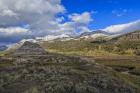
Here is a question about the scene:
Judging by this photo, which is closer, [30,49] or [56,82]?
[56,82]

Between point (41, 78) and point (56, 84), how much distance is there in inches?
144

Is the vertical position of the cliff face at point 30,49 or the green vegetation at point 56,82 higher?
the cliff face at point 30,49

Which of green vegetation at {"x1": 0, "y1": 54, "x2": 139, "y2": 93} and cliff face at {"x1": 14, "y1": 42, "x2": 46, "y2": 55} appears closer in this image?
green vegetation at {"x1": 0, "y1": 54, "x2": 139, "y2": 93}

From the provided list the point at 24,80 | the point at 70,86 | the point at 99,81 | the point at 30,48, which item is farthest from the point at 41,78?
the point at 30,48

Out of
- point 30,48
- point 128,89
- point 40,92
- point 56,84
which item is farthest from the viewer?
point 30,48

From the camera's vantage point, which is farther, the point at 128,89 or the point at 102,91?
the point at 128,89

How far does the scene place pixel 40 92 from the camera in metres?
30.6

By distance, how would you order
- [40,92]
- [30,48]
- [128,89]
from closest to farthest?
[40,92], [128,89], [30,48]

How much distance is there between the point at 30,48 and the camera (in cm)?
18262

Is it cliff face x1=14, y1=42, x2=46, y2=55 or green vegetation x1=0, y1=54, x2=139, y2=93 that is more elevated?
cliff face x1=14, y1=42, x2=46, y2=55

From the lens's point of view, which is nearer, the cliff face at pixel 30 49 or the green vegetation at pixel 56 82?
the green vegetation at pixel 56 82

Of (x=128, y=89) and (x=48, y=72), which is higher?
(x=48, y=72)

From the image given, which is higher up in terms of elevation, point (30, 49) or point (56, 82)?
point (30, 49)

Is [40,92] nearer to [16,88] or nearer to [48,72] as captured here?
[16,88]
